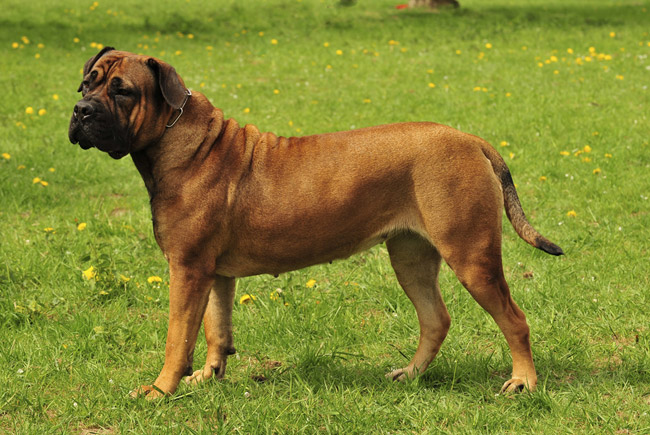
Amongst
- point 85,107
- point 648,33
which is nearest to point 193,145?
point 85,107

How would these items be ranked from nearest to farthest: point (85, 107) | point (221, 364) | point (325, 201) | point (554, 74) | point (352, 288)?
1. point (85, 107)
2. point (325, 201)
3. point (221, 364)
4. point (352, 288)
5. point (554, 74)

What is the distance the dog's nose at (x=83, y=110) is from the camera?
3.67 metres

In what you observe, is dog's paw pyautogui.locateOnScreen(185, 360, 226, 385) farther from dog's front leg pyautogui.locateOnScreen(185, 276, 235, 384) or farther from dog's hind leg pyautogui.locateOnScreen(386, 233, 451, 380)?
dog's hind leg pyautogui.locateOnScreen(386, 233, 451, 380)

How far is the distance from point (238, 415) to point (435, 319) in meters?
1.29

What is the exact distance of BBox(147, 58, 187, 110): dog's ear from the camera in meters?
3.81

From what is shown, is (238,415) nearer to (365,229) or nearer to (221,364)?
(221,364)

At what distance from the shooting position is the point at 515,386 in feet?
13.1

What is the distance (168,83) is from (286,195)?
0.85m

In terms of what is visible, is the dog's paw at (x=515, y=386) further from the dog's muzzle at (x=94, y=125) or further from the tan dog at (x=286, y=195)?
the dog's muzzle at (x=94, y=125)

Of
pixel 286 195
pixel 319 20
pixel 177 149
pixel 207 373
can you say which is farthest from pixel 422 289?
pixel 319 20

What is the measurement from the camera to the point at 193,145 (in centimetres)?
397

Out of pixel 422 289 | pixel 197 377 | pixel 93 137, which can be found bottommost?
pixel 197 377

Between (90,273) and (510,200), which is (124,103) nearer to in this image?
(90,273)

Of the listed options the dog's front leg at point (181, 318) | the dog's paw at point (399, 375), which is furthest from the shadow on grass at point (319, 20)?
the dog's front leg at point (181, 318)
